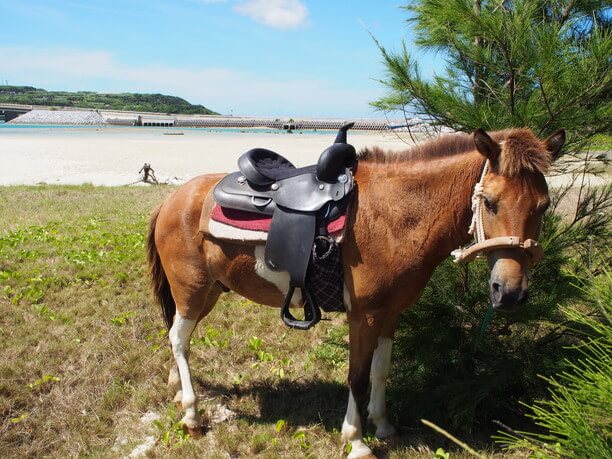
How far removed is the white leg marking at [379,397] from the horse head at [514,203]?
1.27 m

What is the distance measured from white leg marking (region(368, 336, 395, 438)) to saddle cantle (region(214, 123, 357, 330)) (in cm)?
66

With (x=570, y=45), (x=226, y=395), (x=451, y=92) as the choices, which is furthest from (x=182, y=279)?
(x=570, y=45)

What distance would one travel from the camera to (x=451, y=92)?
11.7 feet

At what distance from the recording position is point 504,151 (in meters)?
2.42

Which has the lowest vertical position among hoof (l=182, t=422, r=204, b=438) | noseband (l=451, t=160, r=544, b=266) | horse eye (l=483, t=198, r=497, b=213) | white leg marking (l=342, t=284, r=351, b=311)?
hoof (l=182, t=422, r=204, b=438)

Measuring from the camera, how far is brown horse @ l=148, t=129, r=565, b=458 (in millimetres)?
2400

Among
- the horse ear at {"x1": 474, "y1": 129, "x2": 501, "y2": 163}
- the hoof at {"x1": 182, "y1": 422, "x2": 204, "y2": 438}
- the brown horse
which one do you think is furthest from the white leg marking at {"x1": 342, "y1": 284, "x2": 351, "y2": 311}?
the hoof at {"x1": 182, "y1": 422, "x2": 204, "y2": 438}

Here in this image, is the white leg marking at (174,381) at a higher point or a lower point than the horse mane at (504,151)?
lower

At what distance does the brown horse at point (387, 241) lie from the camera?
240 centimetres

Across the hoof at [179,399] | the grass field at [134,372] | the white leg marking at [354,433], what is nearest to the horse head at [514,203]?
the white leg marking at [354,433]

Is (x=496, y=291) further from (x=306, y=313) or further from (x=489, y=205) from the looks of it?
(x=306, y=313)

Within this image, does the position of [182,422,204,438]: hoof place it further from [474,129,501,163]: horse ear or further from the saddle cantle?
[474,129,501,163]: horse ear

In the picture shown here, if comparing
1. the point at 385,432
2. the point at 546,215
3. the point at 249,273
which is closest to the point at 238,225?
the point at 249,273

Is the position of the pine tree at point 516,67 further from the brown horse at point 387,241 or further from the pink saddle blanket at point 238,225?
the pink saddle blanket at point 238,225
